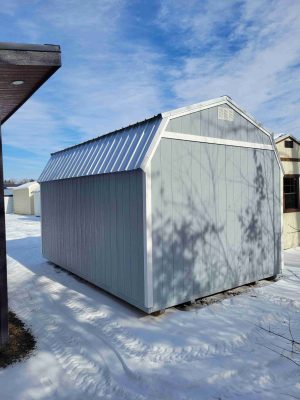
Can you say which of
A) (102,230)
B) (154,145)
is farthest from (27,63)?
(102,230)

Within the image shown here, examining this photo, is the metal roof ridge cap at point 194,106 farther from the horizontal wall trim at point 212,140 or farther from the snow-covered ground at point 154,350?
the snow-covered ground at point 154,350

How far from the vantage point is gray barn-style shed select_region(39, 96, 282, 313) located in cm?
484

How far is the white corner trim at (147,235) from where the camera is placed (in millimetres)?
4656

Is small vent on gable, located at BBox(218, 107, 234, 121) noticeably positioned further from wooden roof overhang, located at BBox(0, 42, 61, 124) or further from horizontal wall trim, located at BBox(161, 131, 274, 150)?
wooden roof overhang, located at BBox(0, 42, 61, 124)

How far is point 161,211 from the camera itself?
486 centimetres

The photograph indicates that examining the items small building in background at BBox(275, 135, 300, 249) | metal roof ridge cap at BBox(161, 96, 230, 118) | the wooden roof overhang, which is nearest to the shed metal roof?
metal roof ridge cap at BBox(161, 96, 230, 118)

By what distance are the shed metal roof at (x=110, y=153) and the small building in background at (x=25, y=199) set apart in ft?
68.0

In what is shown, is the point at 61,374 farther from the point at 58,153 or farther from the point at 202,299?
the point at 58,153

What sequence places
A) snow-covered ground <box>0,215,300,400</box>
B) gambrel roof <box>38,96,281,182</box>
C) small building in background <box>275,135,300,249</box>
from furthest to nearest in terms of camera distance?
1. small building in background <box>275,135,300,249</box>
2. gambrel roof <box>38,96,281,182</box>
3. snow-covered ground <box>0,215,300,400</box>

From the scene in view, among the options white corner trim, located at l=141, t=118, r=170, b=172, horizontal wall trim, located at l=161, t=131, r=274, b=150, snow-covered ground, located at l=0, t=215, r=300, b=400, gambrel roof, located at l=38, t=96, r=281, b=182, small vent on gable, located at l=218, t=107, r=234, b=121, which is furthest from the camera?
small vent on gable, located at l=218, t=107, r=234, b=121

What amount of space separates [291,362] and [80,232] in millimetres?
4577

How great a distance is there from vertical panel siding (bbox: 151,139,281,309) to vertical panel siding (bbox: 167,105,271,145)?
22 cm

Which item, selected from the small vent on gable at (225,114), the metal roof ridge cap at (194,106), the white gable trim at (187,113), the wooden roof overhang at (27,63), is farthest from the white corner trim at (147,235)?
the small vent on gable at (225,114)

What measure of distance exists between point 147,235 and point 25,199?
2604 cm
